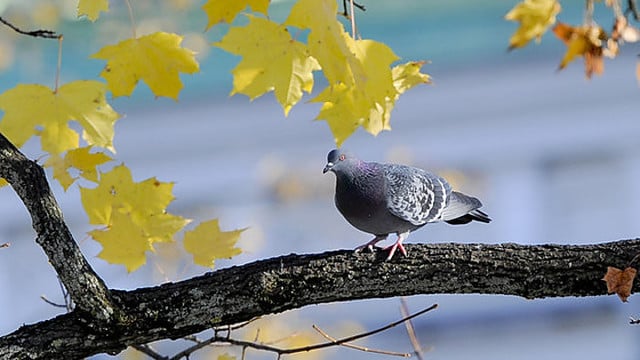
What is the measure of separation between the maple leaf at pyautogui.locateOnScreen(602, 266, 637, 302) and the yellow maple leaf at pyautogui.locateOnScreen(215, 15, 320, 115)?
53cm

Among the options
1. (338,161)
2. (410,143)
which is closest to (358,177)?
(338,161)

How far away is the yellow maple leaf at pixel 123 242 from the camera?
1.57 m

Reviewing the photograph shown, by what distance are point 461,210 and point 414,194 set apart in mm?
119

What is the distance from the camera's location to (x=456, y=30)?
5.24m

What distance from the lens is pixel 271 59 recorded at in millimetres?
1392

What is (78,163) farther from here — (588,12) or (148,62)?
(588,12)

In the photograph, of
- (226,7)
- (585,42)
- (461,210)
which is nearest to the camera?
(226,7)

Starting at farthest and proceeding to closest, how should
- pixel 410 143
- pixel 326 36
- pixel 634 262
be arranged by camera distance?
pixel 410 143, pixel 634 262, pixel 326 36

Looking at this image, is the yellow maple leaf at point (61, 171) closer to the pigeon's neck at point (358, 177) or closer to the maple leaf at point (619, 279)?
the pigeon's neck at point (358, 177)

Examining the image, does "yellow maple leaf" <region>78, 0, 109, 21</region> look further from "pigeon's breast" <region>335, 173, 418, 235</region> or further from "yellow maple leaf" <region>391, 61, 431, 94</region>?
"pigeon's breast" <region>335, 173, 418, 235</region>

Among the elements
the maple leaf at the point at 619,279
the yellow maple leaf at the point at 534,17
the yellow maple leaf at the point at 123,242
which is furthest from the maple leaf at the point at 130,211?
the yellow maple leaf at the point at 534,17

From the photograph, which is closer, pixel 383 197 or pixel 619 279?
pixel 619 279

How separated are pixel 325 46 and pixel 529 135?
4295mm

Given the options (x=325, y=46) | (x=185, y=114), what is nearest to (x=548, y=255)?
(x=325, y=46)
